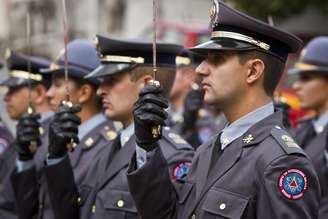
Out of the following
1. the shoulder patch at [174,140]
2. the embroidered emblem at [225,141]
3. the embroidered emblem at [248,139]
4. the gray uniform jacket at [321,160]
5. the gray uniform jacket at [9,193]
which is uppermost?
the embroidered emblem at [248,139]

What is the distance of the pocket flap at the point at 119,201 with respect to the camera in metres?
3.95

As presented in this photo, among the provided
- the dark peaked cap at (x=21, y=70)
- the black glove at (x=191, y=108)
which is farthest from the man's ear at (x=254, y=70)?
the black glove at (x=191, y=108)

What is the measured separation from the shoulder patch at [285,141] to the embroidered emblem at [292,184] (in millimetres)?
101

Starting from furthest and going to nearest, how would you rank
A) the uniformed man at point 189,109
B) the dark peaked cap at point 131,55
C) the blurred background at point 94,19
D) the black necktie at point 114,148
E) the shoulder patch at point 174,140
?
the blurred background at point 94,19, the uniformed man at point 189,109, the dark peaked cap at point 131,55, the black necktie at point 114,148, the shoulder patch at point 174,140

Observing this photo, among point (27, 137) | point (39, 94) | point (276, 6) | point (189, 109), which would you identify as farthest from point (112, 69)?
point (276, 6)

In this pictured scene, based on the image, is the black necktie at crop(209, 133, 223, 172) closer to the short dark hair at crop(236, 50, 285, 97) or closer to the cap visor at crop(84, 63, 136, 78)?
the short dark hair at crop(236, 50, 285, 97)

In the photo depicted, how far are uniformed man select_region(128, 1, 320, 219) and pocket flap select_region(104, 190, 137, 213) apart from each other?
44 centimetres

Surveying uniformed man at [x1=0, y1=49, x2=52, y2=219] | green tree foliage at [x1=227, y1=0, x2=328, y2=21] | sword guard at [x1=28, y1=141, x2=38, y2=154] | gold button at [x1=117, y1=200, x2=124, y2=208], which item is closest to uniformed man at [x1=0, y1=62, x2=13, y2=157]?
uniformed man at [x1=0, y1=49, x2=52, y2=219]

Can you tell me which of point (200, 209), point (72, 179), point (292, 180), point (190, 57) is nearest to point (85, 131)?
point (72, 179)

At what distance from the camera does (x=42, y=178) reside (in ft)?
16.7

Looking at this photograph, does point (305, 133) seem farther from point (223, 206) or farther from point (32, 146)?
point (223, 206)

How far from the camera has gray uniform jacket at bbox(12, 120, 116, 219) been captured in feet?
16.0

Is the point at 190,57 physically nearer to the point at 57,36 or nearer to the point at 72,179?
the point at 72,179

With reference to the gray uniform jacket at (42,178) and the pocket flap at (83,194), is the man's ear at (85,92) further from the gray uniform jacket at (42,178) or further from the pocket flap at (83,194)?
the pocket flap at (83,194)
